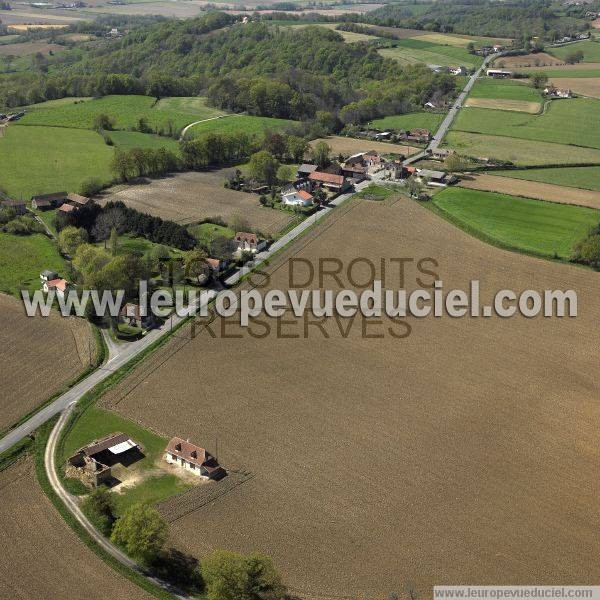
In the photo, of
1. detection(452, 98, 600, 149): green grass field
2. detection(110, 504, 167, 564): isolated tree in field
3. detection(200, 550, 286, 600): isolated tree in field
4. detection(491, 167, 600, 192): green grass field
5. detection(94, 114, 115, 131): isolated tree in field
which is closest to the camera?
detection(200, 550, 286, 600): isolated tree in field

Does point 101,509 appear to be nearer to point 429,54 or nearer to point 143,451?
point 143,451

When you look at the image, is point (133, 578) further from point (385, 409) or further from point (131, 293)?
point (131, 293)

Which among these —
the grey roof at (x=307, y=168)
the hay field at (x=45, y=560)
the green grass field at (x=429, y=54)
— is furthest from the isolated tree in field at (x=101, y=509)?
the green grass field at (x=429, y=54)

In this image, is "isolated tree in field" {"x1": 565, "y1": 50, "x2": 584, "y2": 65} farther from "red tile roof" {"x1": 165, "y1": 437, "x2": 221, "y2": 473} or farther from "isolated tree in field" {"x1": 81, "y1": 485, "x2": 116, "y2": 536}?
"isolated tree in field" {"x1": 81, "y1": 485, "x2": 116, "y2": 536}

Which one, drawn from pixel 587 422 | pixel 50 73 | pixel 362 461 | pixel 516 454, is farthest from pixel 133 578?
pixel 50 73

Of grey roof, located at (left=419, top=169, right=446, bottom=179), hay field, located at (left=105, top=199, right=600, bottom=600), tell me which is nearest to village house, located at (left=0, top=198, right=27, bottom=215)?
hay field, located at (left=105, top=199, right=600, bottom=600)

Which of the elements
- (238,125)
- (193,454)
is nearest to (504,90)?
(238,125)

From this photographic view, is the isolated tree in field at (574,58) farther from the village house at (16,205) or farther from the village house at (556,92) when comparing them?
the village house at (16,205)
